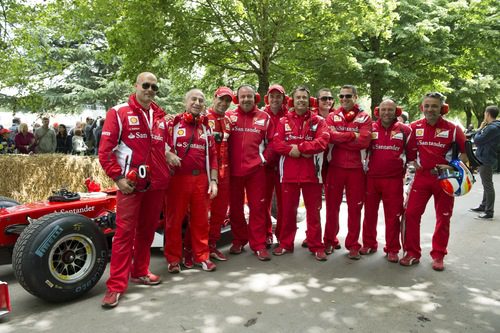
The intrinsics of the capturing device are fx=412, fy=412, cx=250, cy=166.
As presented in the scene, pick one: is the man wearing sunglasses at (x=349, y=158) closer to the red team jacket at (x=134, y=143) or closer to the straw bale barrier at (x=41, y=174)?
the red team jacket at (x=134, y=143)

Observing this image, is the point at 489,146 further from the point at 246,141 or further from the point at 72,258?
the point at 72,258

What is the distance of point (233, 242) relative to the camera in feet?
18.6

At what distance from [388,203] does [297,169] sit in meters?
1.23

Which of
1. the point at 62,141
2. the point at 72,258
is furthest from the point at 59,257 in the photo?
the point at 62,141

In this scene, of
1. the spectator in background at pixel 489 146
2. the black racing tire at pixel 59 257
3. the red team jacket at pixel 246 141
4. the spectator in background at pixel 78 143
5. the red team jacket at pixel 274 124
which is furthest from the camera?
the spectator in background at pixel 78 143

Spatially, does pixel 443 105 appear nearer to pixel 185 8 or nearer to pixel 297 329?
pixel 297 329

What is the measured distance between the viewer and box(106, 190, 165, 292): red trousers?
391cm

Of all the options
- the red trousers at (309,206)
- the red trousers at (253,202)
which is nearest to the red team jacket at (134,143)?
the red trousers at (253,202)

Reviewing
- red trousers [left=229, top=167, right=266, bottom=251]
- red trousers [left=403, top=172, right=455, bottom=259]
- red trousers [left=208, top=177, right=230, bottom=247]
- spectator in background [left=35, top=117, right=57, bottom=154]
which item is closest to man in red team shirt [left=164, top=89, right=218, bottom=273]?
red trousers [left=208, top=177, right=230, bottom=247]

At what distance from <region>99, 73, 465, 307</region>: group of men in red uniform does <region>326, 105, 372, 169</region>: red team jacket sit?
1 centimetres

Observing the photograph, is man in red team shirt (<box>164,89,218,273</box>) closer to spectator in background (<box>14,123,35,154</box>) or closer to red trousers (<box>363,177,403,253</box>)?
red trousers (<box>363,177,403,253</box>)

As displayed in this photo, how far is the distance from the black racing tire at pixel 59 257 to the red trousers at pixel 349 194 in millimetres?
2907

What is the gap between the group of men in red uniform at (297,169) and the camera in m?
4.81

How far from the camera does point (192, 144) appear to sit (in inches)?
188
